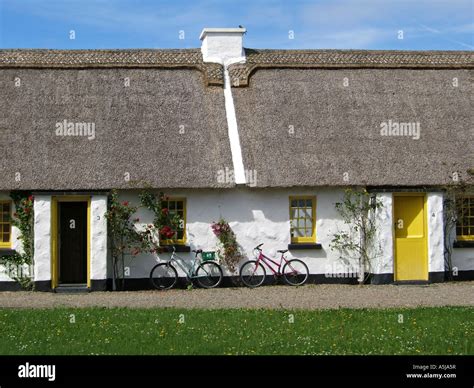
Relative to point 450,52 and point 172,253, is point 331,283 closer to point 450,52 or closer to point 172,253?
point 172,253

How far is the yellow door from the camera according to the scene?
65.8 ft

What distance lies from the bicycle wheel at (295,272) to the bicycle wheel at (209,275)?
1.58 metres

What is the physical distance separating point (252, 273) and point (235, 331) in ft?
24.4

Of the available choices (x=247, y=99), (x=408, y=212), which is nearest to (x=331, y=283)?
(x=408, y=212)

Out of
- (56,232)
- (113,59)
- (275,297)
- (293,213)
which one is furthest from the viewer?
(113,59)

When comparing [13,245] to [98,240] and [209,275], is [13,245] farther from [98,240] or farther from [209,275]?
[209,275]

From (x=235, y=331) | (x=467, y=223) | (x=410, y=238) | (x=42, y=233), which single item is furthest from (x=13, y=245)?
(x=467, y=223)

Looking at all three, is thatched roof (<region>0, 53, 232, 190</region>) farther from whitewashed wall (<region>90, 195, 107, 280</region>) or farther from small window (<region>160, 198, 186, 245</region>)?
small window (<region>160, 198, 186, 245</region>)

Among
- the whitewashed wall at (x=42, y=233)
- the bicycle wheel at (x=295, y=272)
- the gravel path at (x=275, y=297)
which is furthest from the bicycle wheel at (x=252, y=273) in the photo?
the whitewashed wall at (x=42, y=233)

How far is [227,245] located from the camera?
1966 cm

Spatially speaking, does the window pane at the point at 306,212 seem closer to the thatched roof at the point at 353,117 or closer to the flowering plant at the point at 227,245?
the thatched roof at the point at 353,117

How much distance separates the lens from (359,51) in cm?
2420

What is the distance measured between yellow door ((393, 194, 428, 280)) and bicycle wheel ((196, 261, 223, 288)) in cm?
433
